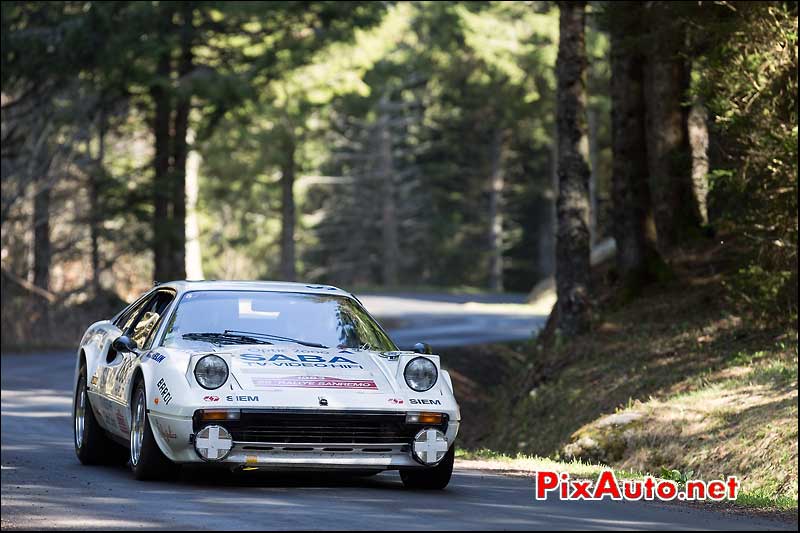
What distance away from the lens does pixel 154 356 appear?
34.6ft

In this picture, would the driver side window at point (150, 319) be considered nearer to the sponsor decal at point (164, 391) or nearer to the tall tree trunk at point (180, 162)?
the sponsor decal at point (164, 391)

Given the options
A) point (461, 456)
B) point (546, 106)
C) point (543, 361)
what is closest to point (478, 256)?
point (546, 106)

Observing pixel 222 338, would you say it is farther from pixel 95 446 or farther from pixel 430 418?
pixel 95 446

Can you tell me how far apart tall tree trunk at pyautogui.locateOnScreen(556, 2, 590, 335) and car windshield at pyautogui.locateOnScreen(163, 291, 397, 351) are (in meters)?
11.8

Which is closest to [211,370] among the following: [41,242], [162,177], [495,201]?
[162,177]

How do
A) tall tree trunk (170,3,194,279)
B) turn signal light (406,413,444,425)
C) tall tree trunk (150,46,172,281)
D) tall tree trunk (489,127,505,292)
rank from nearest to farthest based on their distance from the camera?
1. turn signal light (406,413,444,425)
2. tall tree trunk (170,3,194,279)
3. tall tree trunk (150,46,172,281)
4. tall tree trunk (489,127,505,292)

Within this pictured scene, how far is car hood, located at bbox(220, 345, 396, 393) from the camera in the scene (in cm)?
997

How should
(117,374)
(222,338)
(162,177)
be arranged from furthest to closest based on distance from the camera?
(162,177) → (117,374) → (222,338)

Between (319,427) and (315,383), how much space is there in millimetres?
305

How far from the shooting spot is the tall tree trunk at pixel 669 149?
81.7 ft

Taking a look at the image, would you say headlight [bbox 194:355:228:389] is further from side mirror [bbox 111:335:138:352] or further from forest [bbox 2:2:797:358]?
forest [bbox 2:2:797:358]

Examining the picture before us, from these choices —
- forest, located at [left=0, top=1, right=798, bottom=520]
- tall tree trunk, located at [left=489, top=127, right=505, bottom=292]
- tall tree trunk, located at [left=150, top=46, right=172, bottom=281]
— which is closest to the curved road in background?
forest, located at [left=0, top=1, right=798, bottom=520]

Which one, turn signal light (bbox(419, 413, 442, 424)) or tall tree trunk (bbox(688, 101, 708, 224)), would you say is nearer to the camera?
turn signal light (bbox(419, 413, 442, 424))

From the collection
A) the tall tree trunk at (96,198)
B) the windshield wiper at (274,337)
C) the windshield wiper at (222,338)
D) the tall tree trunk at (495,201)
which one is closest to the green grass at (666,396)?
the windshield wiper at (274,337)
